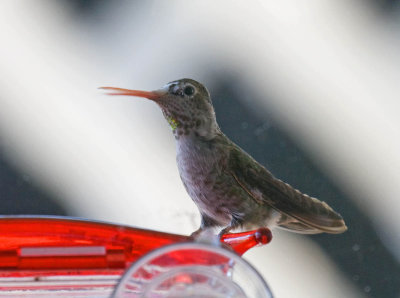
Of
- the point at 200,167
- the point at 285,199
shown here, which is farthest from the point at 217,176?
the point at 285,199

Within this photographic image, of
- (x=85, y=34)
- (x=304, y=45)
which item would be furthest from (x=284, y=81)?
(x=85, y=34)

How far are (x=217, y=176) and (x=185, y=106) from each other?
0.15 meters

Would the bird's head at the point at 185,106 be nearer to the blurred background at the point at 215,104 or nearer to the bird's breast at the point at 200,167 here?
the bird's breast at the point at 200,167

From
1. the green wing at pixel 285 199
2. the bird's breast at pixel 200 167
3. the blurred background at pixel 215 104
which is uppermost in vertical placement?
the blurred background at pixel 215 104

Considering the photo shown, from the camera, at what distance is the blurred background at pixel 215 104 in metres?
1.87

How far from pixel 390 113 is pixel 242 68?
18.4 inches

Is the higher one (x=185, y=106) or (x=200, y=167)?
(x=185, y=106)

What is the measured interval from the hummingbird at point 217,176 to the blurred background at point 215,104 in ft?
1.62

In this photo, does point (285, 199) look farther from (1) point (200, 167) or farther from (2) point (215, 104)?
(2) point (215, 104)

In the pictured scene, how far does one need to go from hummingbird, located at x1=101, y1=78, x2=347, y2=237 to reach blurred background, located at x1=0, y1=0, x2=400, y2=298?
492 millimetres

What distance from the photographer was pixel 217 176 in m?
1.33

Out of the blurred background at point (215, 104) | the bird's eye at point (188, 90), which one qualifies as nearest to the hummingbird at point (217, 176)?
the bird's eye at point (188, 90)

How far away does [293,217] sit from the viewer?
4.27ft

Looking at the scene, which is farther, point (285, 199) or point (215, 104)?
point (215, 104)
